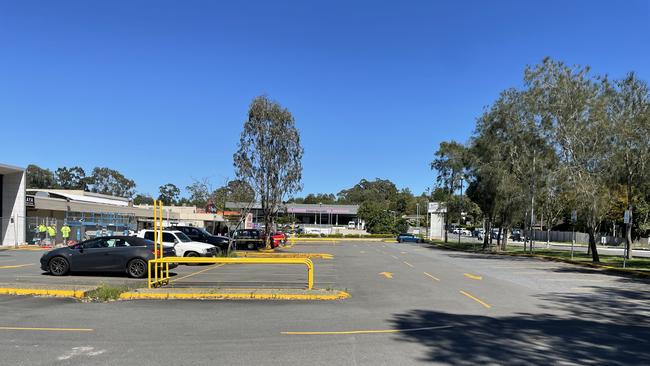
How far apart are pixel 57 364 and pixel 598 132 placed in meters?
29.2

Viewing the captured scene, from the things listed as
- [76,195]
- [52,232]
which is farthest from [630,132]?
[76,195]

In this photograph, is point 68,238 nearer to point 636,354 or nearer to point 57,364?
point 57,364

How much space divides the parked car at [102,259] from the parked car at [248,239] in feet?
50.0

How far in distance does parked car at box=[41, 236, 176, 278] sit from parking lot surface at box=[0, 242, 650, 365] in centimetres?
486

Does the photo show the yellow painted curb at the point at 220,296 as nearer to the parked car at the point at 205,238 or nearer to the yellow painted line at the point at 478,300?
the yellow painted line at the point at 478,300

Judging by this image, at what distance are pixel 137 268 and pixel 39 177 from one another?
13146 centimetres

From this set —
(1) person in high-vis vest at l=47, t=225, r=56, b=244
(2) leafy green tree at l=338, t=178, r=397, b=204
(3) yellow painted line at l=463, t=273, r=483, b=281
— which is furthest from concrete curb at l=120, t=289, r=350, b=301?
(2) leafy green tree at l=338, t=178, r=397, b=204

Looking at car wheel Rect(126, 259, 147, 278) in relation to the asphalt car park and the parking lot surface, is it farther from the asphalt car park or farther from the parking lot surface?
the parking lot surface

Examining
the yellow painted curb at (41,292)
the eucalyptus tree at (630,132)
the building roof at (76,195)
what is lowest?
the yellow painted curb at (41,292)

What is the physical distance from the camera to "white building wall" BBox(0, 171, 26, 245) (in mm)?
38281

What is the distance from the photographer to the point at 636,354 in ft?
25.7

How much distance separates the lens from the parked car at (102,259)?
56.9 feet

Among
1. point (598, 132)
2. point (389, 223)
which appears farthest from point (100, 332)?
point (389, 223)

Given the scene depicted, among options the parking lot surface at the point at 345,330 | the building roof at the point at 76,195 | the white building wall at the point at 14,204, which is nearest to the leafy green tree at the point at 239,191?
the white building wall at the point at 14,204
